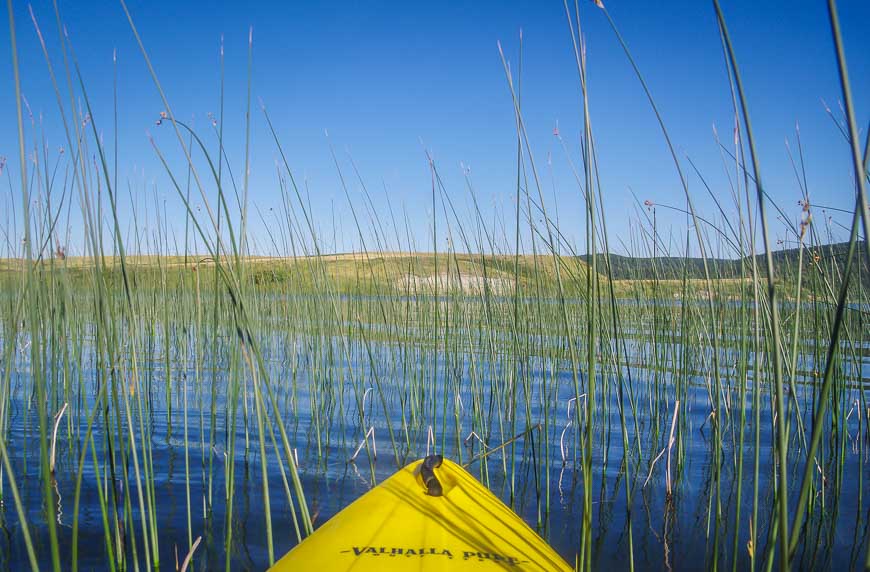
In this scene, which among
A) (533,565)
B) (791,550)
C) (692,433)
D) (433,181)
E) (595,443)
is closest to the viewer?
(791,550)

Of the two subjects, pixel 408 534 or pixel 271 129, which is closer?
pixel 408 534

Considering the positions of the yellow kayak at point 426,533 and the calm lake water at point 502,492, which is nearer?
the yellow kayak at point 426,533

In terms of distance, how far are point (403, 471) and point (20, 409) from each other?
249cm

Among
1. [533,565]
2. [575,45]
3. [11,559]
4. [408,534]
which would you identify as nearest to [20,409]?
[11,559]

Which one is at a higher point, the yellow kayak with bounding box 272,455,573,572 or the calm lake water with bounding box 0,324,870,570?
the yellow kayak with bounding box 272,455,573,572

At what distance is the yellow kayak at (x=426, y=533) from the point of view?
0.98m

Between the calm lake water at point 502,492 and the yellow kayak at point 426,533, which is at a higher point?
the yellow kayak at point 426,533

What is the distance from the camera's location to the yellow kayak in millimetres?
978

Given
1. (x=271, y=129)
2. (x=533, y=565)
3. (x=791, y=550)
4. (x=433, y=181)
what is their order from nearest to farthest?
(x=791, y=550) < (x=533, y=565) < (x=271, y=129) < (x=433, y=181)

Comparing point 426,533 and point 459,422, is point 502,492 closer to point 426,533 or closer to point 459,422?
point 459,422

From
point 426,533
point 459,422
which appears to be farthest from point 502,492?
point 426,533

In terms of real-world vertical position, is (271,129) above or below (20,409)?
above

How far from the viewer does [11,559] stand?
1.32 meters

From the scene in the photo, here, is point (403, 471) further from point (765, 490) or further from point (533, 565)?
point (765, 490)
